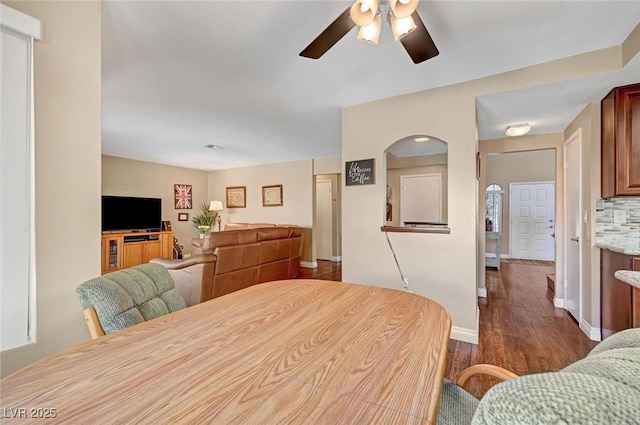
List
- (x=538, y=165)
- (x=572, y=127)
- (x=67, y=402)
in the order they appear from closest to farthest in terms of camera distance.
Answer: (x=67, y=402), (x=572, y=127), (x=538, y=165)

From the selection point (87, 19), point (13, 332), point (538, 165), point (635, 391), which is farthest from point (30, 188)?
point (538, 165)

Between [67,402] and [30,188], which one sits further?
[30,188]

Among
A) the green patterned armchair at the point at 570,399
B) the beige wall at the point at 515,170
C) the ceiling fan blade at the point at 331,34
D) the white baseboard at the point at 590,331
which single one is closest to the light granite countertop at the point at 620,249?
the white baseboard at the point at 590,331

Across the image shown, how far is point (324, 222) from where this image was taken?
6949 mm

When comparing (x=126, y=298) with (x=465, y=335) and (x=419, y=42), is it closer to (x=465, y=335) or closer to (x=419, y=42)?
(x=419, y=42)

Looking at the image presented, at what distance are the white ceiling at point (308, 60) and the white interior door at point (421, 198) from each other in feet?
6.48

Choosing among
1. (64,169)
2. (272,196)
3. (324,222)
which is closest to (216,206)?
(272,196)

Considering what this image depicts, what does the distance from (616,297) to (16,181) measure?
3955mm

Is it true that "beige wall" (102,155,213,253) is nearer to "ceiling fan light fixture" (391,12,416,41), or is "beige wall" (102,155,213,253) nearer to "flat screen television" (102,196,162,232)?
"flat screen television" (102,196,162,232)

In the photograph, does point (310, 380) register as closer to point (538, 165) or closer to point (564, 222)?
point (564, 222)

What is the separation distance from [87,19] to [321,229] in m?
5.88

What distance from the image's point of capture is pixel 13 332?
1130 millimetres

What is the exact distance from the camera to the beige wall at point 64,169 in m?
1.22

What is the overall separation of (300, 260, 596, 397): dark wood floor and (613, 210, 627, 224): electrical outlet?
3.67 feet
